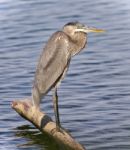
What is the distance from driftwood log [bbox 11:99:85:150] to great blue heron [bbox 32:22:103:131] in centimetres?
18

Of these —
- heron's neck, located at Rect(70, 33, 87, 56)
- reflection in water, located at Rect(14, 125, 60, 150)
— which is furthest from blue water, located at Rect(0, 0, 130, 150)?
heron's neck, located at Rect(70, 33, 87, 56)

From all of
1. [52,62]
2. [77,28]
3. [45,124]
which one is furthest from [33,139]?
[77,28]

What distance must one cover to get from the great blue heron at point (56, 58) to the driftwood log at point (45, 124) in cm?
18

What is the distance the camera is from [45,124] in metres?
9.78

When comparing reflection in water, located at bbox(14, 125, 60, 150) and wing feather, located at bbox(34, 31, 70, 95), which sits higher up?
wing feather, located at bbox(34, 31, 70, 95)

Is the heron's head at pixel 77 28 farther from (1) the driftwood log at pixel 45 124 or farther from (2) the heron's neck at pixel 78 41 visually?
(1) the driftwood log at pixel 45 124

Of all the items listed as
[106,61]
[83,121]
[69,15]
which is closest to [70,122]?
[83,121]

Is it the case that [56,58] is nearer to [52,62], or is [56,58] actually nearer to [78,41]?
[52,62]

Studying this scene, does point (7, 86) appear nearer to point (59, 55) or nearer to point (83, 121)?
point (83, 121)

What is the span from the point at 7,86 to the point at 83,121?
2.21m

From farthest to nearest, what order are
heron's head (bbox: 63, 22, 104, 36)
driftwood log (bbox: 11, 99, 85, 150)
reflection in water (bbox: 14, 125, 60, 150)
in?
reflection in water (bbox: 14, 125, 60, 150) < heron's head (bbox: 63, 22, 104, 36) < driftwood log (bbox: 11, 99, 85, 150)

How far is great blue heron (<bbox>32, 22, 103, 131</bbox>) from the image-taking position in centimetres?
962

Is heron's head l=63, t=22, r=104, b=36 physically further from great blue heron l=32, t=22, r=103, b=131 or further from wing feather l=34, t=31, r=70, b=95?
wing feather l=34, t=31, r=70, b=95

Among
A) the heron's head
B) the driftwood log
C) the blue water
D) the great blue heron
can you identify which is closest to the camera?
the driftwood log
